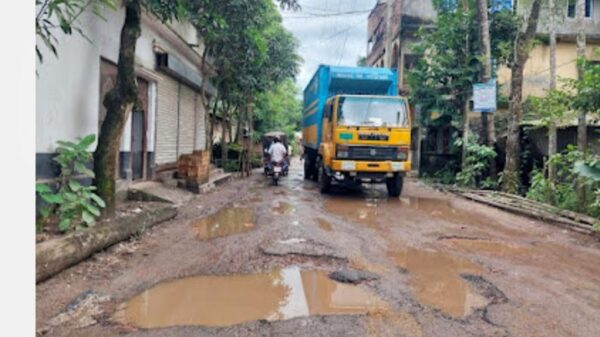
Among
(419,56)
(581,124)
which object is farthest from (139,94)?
(419,56)

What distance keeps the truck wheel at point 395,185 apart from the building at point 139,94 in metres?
5.99

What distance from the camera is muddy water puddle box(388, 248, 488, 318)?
4.28 metres

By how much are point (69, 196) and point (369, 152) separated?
282 inches

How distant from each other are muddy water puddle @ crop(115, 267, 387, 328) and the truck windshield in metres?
6.76

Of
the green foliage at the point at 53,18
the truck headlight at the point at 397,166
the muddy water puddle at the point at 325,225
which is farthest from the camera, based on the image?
the truck headlight at the point at 397,166

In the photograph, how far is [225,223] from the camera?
8109 mm

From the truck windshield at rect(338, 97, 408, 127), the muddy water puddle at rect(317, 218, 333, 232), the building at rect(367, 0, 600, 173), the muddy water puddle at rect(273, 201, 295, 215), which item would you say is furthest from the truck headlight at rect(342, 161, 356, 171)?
the building at rect(367, 0, 600, 173)

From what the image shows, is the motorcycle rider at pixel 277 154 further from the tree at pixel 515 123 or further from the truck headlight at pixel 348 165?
the tree at pixel 515 123

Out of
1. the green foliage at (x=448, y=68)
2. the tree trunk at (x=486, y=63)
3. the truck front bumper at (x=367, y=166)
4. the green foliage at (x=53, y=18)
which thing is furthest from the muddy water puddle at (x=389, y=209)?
the green foliage at (x=448, y=68)

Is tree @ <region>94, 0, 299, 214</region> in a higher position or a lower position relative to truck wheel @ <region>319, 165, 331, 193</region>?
higher

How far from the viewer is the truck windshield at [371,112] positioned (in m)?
11.4

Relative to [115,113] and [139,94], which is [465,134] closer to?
[139,94]

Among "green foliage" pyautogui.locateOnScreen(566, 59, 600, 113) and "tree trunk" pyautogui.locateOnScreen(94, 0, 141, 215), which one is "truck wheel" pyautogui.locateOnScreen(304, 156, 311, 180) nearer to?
"green foliage" pyautogui.locateOnScreen(566, 59, 600, 113)

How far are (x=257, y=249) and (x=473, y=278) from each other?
2.55 meters
